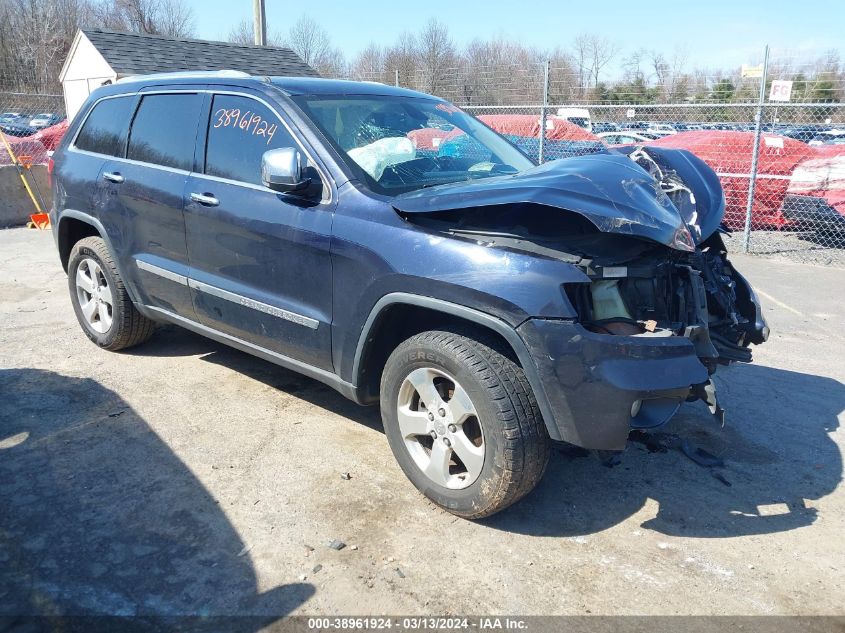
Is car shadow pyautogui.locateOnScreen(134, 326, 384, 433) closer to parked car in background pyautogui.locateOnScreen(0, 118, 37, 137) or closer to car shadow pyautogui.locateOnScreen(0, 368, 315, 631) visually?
car shadow pyautogui.locateOnScreen(0, 368, 315, 631)

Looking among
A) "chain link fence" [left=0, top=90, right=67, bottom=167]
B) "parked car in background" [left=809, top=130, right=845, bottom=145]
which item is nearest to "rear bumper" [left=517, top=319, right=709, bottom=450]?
"parked car in background" [left=809, top=130, right=845, bottom=145]

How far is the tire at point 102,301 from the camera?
4969mm

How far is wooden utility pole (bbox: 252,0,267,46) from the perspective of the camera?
15.5 meters

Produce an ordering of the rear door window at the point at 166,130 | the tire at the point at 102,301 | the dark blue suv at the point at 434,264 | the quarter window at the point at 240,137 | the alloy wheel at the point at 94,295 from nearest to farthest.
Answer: the dark blue suv at the point at 434,264, the quarter window at the point at 240,137, the rear door window at the point at 166,130, the tire at the point at 102,301, the alloy wheel at the point at 94,295

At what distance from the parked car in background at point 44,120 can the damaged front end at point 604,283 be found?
19330 mm

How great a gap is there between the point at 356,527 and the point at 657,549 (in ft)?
4.34

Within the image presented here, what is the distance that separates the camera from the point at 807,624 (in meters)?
2.62

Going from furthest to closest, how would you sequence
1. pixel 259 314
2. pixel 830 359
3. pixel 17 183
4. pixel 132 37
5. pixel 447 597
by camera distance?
pixel 132 37 → pixel 17 183 → pixel 830 359 → pixel 259 314 → pixel 447 597

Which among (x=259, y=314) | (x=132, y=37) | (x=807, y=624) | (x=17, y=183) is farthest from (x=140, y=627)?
(x=132, y=37)

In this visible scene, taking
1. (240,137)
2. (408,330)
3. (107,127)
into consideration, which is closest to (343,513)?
(408,330)

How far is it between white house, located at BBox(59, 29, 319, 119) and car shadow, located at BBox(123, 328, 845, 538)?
526 inches

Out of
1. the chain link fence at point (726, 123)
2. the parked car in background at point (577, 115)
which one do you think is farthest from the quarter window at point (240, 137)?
the parked car in background at point (577, 115)

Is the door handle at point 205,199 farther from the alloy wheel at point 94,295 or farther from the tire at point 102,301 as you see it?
the alloy wheel at point 94,295

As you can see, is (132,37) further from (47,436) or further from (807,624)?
(807,624)
